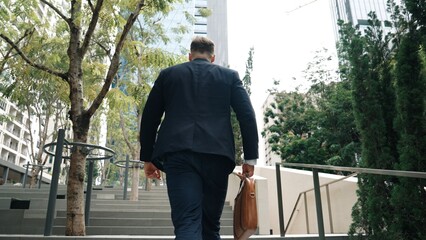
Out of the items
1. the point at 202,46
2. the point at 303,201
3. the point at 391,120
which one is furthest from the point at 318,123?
the point at 202,46

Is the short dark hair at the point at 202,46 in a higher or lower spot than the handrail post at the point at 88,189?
higher

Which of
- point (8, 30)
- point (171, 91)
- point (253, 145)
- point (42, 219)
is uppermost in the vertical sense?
point (8, 30)

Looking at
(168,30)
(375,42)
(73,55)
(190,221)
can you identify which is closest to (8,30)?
(168,30)

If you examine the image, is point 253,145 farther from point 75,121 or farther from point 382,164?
point 75,121

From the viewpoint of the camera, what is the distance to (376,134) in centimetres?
378

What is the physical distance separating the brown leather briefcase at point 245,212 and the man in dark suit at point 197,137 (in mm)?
104

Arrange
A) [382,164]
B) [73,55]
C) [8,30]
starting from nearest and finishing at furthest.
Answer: [382,164] < [73,55] < [8,30]

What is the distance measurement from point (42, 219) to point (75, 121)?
1.94m

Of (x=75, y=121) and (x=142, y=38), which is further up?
(x=142, y=38)

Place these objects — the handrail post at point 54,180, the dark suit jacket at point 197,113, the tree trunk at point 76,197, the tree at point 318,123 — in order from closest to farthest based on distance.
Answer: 1. the dark suit jacket at point 197,113
2. the handrail post at point 54,180
3. the tree trunk at point 76,197
4. the tree at point 318,123

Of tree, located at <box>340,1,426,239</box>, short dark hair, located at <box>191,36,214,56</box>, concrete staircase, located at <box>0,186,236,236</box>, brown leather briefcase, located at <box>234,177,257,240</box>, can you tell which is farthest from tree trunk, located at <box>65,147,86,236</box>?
tree, located at <box>340,1,426,239</box>

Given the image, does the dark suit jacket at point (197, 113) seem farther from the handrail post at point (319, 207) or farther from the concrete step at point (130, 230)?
the concrete step at point (130, 230)

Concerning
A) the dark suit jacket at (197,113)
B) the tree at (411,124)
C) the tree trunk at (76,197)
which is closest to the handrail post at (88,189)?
the tree trunk at (76,197)

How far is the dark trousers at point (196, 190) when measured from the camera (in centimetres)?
164
